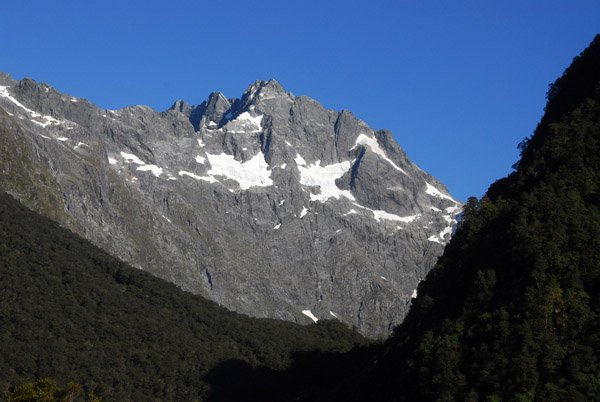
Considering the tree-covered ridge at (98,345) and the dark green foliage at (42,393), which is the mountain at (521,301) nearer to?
the dark green foliage at (42,393)

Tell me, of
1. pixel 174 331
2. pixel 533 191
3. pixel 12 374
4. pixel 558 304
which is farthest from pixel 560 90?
pixel 12 374

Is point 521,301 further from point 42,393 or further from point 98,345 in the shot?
point 98,345

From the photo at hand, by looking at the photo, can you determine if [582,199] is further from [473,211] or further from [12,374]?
[12,374]

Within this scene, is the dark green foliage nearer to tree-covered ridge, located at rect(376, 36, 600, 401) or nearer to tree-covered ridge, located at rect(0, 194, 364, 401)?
tree-covered ridge, located at rect(376, 36, 600, 401)

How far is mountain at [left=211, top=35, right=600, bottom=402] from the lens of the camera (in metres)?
90.7

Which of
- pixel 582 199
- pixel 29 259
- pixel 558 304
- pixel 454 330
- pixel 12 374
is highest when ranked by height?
pixel 582 199

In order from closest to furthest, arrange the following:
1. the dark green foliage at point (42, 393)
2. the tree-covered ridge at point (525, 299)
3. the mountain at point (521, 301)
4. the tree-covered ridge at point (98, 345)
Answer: the tree-covered ridge at point (525, 299), the mountain at point (521, 301), the dark green foliage at point (42, 393), the tree-covered ridge at point (98, 345)

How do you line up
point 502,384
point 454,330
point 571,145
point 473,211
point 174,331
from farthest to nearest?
1. point 174,331
2. point 473,211
3. point 571,145
4. point 454,330
5. point 502,384

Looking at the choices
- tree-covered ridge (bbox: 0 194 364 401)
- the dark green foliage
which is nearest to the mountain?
the dark green foliage

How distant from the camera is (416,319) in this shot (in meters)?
121

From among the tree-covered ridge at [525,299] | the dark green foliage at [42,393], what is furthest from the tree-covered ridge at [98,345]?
the tree-covered ridge at [525,299]

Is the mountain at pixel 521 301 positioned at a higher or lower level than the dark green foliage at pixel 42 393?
higher

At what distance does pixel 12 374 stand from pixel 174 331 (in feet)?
177

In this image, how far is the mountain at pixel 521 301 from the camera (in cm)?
9069
